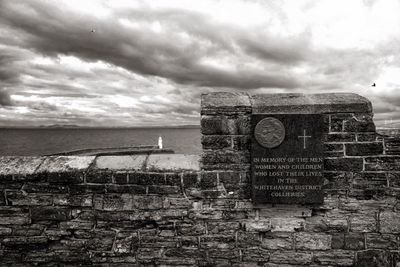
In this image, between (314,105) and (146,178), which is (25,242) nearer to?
(146,178)

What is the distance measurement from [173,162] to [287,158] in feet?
4.22

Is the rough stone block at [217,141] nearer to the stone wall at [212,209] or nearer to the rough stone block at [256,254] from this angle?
the stone wall at [212,209]

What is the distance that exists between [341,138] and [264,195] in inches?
41.2

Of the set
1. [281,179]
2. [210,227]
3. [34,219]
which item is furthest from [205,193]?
[34,219]

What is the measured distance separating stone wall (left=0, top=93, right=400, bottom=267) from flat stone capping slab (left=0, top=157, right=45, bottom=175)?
0.05ft

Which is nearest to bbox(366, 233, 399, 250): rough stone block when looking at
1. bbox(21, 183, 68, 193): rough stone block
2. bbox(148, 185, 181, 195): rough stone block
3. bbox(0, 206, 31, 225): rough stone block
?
bbox(148, 185, 181, 195): rough stone block

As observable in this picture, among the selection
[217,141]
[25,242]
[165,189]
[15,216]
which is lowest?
[25,242]

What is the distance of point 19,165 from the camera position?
329 cm

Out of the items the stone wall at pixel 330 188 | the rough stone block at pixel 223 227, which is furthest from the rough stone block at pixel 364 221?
the rough stone block at pixel 223 227

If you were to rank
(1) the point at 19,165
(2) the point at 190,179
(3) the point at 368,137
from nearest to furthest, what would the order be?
(3) the point at 368,137
(2) the point at 190,179
(1) the point at 19,165

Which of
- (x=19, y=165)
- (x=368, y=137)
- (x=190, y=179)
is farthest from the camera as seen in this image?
(x=19, y=165)

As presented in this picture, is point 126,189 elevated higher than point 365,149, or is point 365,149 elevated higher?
point 365,149

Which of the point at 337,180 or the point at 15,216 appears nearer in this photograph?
the point at 337,180

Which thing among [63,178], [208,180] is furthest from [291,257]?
[63,178]
